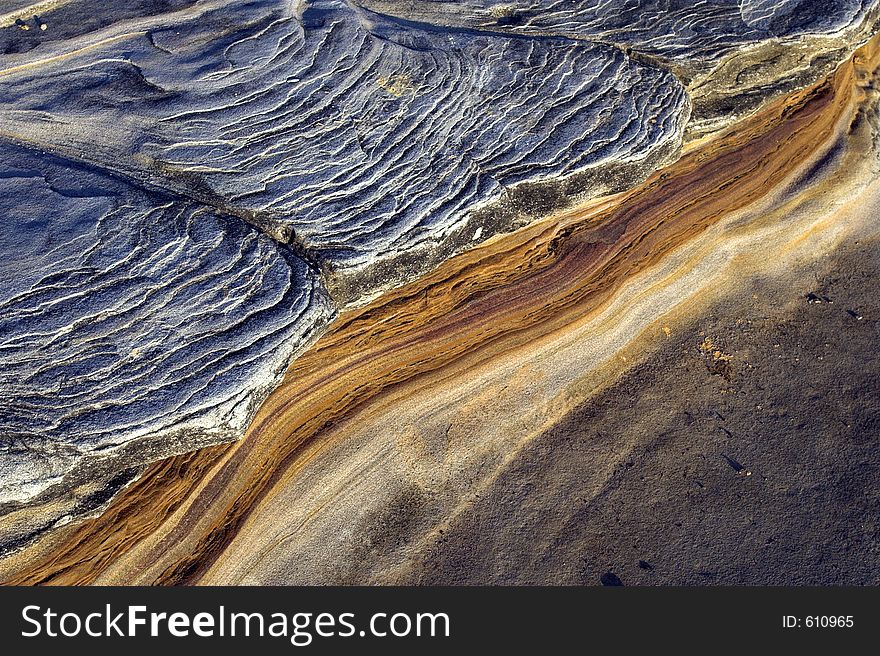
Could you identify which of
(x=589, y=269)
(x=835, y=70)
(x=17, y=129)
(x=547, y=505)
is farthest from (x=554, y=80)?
(x=17, y=129)

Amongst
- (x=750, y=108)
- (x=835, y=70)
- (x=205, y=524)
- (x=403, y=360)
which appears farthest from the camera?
(x=835, y=70)

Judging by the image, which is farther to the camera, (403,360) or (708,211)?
(708,211)

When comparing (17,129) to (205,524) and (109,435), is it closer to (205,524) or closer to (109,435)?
(109,435)

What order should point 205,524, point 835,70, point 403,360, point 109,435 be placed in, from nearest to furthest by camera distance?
1. point 109,435
2. point 205,524
3. point 403,360
4. point 835,70

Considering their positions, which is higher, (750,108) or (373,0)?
(373,0)

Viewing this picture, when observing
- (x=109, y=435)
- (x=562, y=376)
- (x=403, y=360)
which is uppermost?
(x=109, y=435)

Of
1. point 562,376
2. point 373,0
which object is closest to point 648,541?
point 562,376

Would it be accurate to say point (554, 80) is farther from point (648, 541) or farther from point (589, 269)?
point (648, 541)
